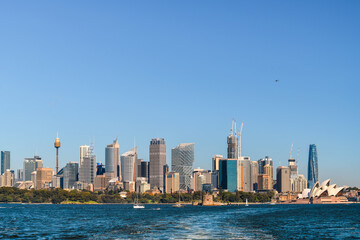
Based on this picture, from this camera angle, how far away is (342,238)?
79.9 metres

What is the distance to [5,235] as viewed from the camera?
86.4 metres

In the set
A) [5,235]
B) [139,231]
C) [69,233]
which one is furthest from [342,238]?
[5,235]

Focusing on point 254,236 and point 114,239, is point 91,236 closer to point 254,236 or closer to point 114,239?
point 114,239

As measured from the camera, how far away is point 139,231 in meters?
89.7

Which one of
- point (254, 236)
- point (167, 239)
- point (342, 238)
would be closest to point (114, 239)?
point (167, 239)

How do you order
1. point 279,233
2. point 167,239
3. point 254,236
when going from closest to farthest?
point 167,239, point 254,236, point 279,233

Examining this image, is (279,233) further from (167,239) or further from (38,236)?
(38,236)

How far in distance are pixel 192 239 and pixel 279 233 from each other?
17237 millimetres

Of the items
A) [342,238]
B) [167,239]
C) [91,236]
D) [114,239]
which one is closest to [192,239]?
[167,239]

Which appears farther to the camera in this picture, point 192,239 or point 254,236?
point 254,236

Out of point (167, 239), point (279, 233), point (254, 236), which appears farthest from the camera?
point (279, 233)

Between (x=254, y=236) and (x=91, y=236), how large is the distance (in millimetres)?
23458

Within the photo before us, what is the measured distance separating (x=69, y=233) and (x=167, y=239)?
2067 cm

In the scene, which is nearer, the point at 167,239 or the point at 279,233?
the point at 167,239
